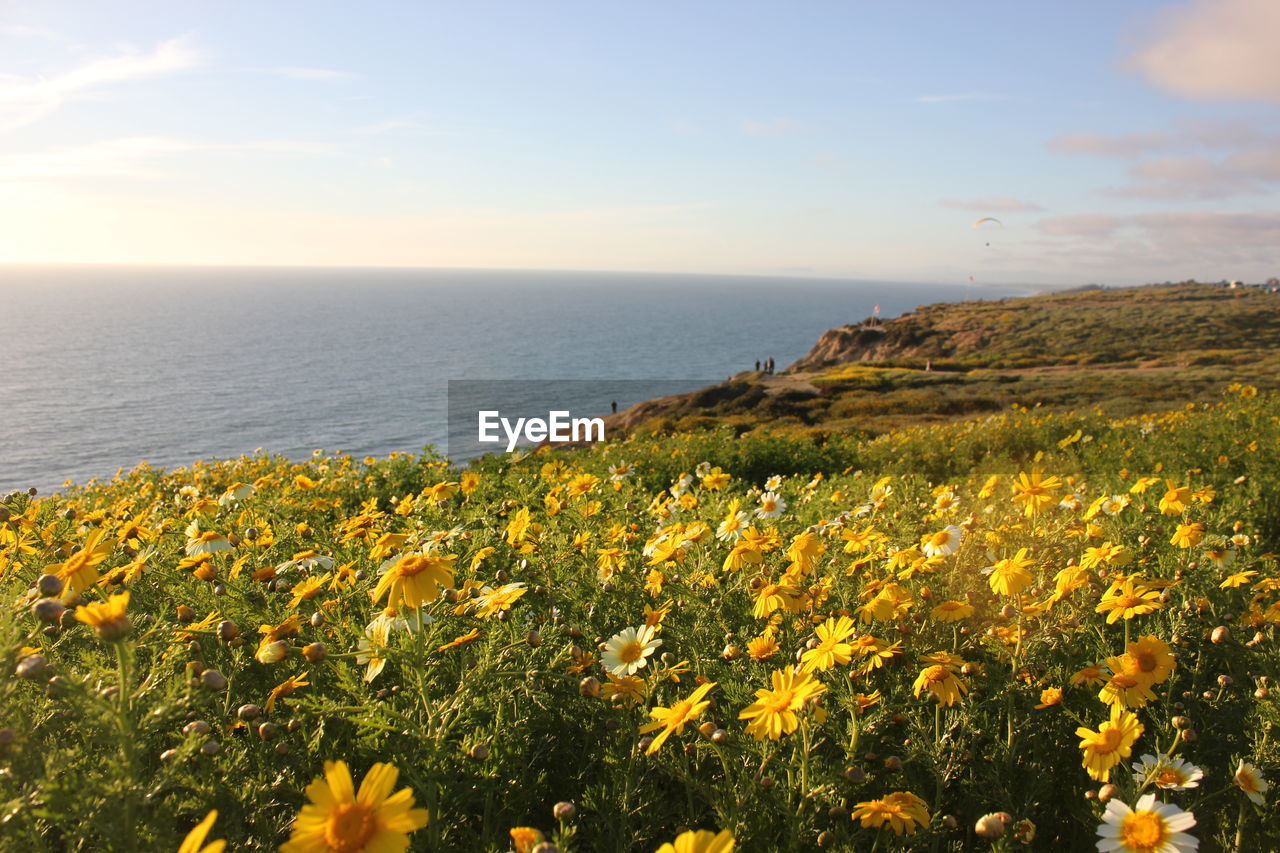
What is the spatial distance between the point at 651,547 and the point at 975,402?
30.8 meters

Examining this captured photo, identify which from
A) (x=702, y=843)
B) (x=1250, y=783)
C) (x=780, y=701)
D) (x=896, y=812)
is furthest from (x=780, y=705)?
(x=1250, y=783)

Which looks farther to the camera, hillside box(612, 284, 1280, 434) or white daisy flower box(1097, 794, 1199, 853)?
hillside box(612, 284, 1280, 434)

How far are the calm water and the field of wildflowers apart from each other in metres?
42.1

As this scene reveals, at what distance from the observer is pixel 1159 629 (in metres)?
2.68

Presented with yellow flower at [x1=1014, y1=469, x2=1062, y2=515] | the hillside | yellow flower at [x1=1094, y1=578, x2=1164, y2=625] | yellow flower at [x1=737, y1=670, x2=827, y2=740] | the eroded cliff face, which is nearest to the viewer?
yellow flower at [x1=737, y1=670, x2=827, y2=740]

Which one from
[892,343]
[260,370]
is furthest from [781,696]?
[260,370]

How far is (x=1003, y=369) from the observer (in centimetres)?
4894

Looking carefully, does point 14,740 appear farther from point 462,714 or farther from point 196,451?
point 196,451

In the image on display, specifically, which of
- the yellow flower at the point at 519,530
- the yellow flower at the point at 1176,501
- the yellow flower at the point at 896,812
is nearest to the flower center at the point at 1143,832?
the yellow flower at the point at 896,812

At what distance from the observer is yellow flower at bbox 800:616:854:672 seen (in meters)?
1.98

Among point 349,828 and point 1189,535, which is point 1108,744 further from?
point 349,828
